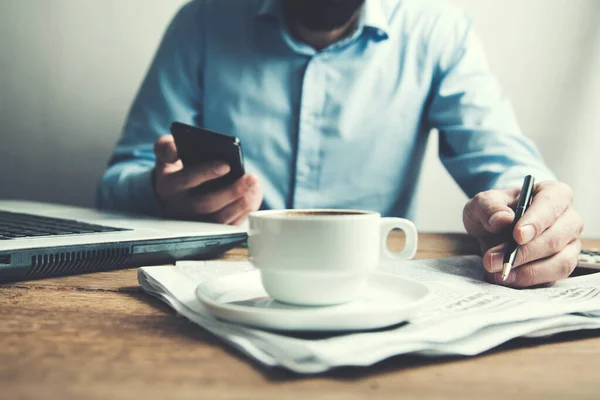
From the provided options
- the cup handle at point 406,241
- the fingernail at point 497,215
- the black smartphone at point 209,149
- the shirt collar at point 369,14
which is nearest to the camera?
the cup handle at point 406,241

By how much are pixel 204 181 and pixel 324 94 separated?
45 cm

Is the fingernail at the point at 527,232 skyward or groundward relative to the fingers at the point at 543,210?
groundward

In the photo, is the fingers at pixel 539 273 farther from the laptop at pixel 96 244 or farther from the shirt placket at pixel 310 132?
the shirt placket at pixel 310 132

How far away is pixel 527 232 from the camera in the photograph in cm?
56

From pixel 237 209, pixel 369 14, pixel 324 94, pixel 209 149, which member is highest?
pixel 369 14

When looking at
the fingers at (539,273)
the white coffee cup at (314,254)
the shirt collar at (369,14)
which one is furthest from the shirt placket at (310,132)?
the white coffee cup at (314,254)

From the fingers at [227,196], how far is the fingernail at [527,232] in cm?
43

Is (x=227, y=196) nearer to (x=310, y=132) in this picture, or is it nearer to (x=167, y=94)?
(x=310, y=132)

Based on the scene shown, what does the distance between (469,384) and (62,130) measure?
1.48 meters

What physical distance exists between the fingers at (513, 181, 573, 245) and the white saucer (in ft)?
0.54

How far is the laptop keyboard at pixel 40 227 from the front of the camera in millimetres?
613

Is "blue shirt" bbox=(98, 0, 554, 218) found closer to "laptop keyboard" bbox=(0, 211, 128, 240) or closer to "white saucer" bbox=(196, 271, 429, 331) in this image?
"laptop keyboard" bbox=(0, 211, 128, 240)

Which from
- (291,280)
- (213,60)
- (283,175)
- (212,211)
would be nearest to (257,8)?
(213,60)

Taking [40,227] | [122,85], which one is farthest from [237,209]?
[122,85]
